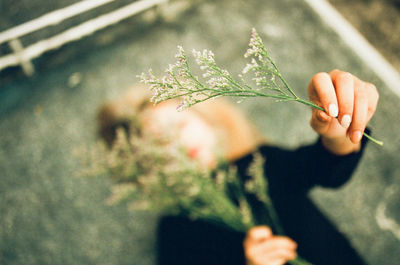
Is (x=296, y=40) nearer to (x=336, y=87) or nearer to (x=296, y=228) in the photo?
(x=296, y=228)

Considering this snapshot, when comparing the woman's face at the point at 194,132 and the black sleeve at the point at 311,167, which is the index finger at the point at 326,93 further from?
the woman's face at the point at 194,132

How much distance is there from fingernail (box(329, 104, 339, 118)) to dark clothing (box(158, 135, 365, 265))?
2.30 feet

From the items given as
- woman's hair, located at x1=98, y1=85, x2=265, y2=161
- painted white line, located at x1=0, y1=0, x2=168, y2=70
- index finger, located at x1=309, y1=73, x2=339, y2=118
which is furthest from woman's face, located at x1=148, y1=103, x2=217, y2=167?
painted white line, located at x1=0, y1=0, x2=168, y2=70

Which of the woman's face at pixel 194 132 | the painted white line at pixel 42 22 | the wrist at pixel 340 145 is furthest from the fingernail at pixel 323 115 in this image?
the painted white line at pixel 42 22

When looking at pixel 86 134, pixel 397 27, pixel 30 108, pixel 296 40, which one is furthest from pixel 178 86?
pixel 397 27

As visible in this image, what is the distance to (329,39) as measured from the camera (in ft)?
6.41

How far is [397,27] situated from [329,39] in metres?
0.56

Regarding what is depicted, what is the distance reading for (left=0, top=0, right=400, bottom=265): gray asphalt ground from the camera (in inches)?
63.6

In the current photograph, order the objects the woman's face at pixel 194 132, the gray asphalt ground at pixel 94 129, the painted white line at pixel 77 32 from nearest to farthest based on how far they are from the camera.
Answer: the woman's face at pixel 194 132 < the gray asphalt ground at pixel 94 129 < the painted white line at pixel 77 32

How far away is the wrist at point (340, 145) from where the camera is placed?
0.80 m

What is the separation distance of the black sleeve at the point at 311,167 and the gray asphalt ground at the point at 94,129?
270 millimetres

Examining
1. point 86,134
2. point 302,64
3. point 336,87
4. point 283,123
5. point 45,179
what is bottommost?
point 336,87

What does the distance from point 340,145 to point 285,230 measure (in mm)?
736

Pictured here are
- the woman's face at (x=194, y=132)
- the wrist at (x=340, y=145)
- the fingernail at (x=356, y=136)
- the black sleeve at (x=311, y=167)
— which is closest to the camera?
the fingernail at (x=356, y=136)
